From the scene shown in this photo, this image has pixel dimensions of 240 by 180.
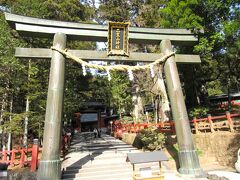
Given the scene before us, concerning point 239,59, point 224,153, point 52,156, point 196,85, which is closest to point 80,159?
point 52,156

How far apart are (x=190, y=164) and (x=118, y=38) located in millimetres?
5404

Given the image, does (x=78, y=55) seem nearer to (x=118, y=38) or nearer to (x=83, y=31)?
(x=83, y=31)

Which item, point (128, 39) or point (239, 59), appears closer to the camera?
point (128, 39)

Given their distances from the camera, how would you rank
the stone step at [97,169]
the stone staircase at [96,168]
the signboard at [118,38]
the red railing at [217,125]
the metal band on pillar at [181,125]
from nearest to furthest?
the metal band on pillar at [181,125], the stone staircase at [96,168], the stone step at [97,169], the signboard at [118,38], the red railing at [217,125]

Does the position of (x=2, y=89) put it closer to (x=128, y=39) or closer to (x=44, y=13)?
(x=44, y=13)

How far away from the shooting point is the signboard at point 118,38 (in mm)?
8461

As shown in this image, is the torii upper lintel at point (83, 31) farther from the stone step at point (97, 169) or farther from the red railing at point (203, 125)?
the stone step at point (97, 169)

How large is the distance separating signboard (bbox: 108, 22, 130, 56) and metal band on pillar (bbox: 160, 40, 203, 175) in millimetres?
1722

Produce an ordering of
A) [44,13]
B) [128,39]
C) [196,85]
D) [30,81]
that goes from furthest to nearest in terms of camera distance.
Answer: [196,85] < [44,13] < [30,81] < [128,39]

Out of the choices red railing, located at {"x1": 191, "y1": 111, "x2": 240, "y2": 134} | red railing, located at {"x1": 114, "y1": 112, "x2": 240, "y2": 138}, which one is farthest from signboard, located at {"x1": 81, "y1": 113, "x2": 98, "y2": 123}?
red railing, located at {"x1": 191, "y1": 111, "x2": 240, "y2": 134}

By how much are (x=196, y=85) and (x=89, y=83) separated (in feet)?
61.1

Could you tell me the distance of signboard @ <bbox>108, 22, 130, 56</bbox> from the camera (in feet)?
27.8

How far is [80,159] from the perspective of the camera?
32.3 feet

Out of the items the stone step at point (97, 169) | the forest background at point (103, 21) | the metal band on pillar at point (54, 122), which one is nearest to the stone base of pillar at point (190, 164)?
the stone step at point (97, 169)
